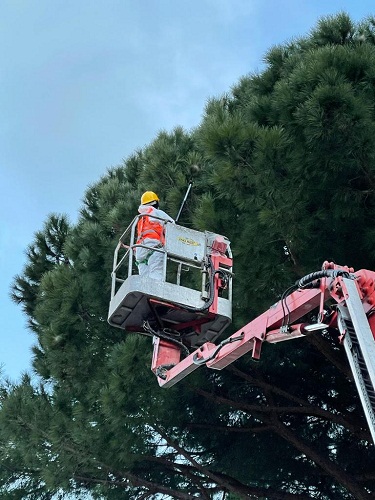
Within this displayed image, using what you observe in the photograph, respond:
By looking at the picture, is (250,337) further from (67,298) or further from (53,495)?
(53,495)

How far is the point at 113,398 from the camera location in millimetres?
7402

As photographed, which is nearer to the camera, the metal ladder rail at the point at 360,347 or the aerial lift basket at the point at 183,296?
the metal ladder rail at the point at 360,347

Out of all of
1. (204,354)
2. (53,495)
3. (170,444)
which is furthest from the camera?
(53,495)

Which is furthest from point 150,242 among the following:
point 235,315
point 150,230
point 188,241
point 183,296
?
point 235,315

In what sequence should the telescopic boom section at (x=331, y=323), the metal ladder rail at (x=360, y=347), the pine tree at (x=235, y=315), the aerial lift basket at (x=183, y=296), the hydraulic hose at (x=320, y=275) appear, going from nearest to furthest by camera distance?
1. the metal ladder rail at (x=360, y=347)
2. the telescopic boom section at (x=331, y=323)
3. the hydraulic hose at (x=320, y=275)
4. the aerial lift basket at (x=183, y=296)
5. the pine tree at (x=235, y=315)

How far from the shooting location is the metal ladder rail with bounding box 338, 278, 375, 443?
3360 mm

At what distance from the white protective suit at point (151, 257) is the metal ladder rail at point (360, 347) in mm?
1933

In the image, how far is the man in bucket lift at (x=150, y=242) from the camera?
18.2ft

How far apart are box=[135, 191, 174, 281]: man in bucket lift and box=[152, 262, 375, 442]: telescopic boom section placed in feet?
2.67

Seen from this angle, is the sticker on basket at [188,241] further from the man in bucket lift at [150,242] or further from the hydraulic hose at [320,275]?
the hydraulic hose at [320,275]

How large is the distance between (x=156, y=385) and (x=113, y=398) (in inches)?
20.2

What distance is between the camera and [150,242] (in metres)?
5.71

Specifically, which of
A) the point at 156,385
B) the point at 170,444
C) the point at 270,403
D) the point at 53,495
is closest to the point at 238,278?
the point at 156,385

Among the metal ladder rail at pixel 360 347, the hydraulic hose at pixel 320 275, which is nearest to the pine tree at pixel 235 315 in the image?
the hydraulic hose at pixel 320 275
